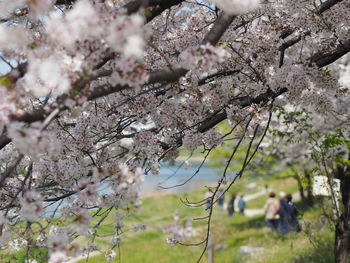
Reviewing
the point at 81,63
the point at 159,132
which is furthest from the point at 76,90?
the point at 159,132

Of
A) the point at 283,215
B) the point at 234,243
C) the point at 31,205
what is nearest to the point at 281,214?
the point at 283,215

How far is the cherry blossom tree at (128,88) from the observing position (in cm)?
252

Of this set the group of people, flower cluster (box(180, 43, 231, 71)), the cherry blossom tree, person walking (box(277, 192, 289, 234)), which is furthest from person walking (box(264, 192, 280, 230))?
flower cluster (box(180, 43, 231, 71))

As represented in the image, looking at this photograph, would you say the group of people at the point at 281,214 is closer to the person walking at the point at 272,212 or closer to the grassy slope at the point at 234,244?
the person walking at the point at 272,212

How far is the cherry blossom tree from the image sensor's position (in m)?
2.52

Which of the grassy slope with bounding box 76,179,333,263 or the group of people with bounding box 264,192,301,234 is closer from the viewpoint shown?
the grassy slope with bounding box 76,179,333,263

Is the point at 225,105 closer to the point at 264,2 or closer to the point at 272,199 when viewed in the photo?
the point at 264,2

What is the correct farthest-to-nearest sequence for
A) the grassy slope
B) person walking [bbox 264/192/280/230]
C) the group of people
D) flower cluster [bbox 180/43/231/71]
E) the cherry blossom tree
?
person walking [bbox 264/192/280/230] → the group of people → the grassy slope → flower cluster [bbox 180/43/231/71] → the cherry blossom tree

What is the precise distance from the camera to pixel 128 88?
285 cm

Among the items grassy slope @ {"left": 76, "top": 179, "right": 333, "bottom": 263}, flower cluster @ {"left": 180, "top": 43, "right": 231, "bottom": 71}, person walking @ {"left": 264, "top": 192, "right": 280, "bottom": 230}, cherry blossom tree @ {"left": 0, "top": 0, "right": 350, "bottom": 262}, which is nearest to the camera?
cherry blossom tree @ {"left": 0, "top": 0, "right": 350, "bottom": 262}

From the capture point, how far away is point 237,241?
1514 centimetres

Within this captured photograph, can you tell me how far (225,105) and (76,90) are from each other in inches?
105

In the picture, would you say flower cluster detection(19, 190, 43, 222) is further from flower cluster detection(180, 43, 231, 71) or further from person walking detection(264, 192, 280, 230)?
person walking detection(264, 192, 280, 230)

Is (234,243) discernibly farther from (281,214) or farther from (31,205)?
(31,205)
